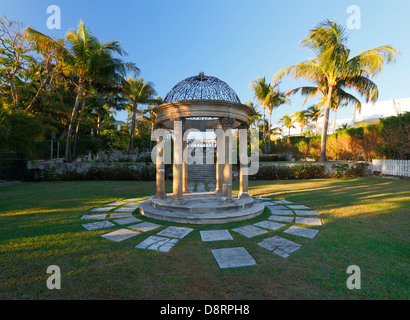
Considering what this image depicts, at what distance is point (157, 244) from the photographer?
3803 millimetres

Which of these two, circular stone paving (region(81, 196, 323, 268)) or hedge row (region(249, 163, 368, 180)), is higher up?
hedge row (region(249, 163, 368, 180))

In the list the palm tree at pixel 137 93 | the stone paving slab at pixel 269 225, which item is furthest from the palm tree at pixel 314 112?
the stone paving slab at pixel 269 225

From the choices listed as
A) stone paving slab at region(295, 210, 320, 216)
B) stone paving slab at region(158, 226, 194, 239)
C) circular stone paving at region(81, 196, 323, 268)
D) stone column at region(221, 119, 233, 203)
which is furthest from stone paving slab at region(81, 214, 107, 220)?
stone paving slab at region(295, 210, 320, 216)

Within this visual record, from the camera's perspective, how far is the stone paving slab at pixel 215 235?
4121 millimetres

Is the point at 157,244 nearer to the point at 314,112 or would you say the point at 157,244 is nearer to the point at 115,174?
the point at 115,174

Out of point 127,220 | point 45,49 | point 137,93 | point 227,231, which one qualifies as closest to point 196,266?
point 227,231

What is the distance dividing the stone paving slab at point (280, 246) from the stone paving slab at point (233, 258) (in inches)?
20.9

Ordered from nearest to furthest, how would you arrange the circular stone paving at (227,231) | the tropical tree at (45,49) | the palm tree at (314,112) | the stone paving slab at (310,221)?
the circular stone paving at (227,231) → the stone paving slab at (310,221) → the tropical tree at (45,49) → the palm tree at (314,112)

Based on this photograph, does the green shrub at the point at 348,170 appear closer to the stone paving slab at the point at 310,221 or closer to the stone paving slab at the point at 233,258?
the stone paving slab at the point at 310,221

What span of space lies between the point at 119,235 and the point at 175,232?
123cm

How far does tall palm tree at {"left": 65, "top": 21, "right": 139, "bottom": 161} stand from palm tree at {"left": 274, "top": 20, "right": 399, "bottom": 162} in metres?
14.9

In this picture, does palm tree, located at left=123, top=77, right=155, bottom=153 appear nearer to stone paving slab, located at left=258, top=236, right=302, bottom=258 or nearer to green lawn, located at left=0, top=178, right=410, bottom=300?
green lawn, located at left=0, top=178, right=410, bottom=300

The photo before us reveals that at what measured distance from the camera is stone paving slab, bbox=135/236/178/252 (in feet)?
11.9
